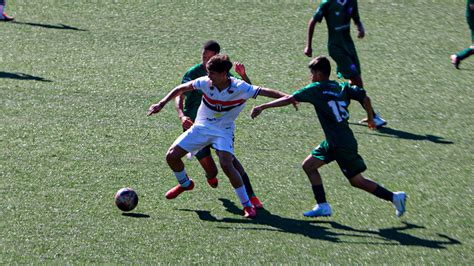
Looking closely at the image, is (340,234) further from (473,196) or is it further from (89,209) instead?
(89,209)

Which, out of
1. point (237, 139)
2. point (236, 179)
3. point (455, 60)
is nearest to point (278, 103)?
point (236, 179)

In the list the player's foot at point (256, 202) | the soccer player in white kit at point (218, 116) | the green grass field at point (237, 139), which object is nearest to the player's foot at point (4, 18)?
the green grass field at point (237, 139)

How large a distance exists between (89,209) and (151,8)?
29.9ft

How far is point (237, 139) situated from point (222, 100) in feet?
Answer: 8.75

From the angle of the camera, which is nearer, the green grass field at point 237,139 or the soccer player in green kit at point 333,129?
the green grass field at point 237,139

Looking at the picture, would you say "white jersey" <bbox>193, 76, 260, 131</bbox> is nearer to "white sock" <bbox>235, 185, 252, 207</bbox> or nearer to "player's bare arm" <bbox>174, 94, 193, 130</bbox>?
"player's bare arm" <bbox>174, 94, 193, 130</bbox>

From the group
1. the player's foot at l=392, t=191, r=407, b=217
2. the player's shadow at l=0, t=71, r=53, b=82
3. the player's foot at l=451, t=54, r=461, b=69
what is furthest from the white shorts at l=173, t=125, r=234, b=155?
the player's foot at l=451, t=54, r=461, b=69

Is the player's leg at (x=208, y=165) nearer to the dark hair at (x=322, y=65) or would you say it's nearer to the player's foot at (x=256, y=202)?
the player's foot at (x=256, y=202)

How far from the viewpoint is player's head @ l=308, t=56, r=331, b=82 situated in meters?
9.74

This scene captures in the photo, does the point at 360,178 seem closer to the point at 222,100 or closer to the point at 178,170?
the point at 222,100

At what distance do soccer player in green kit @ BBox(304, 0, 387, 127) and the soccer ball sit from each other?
4162 mm

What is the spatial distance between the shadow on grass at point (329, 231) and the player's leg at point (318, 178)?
0.12 metres

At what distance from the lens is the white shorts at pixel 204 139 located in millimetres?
10047

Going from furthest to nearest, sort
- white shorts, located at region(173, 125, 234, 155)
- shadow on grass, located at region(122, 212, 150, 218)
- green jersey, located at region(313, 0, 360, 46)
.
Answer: green jersey, located at region(313, 0, 360, 46) < white shorts, located at region(173, 125, 234, 155) < shadow on grass, located at region(122, 212, 150, 218)
